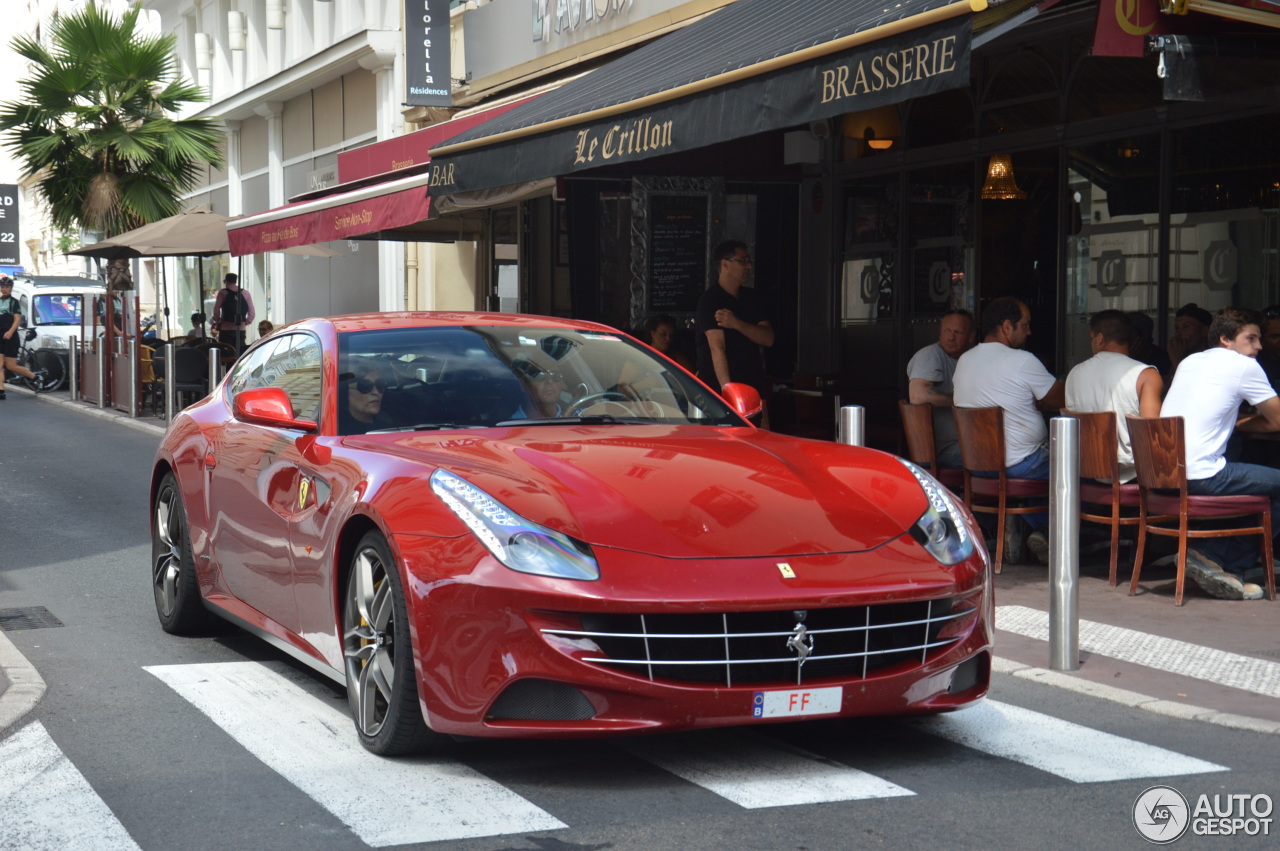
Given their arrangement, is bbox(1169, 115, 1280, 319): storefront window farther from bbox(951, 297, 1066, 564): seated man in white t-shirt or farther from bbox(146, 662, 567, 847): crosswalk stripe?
bbox(146, 662, 567, 847): crosswalk stripe

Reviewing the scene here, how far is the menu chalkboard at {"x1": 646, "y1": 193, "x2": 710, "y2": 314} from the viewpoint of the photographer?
1395cm

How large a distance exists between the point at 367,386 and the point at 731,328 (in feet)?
16.8

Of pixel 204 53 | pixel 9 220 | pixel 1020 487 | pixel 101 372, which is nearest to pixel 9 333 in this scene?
pixel 101 372

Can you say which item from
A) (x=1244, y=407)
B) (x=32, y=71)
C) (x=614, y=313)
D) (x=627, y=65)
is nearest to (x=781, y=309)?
(x=614, y=313)

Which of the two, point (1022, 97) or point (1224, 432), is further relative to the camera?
point (1022, 97)

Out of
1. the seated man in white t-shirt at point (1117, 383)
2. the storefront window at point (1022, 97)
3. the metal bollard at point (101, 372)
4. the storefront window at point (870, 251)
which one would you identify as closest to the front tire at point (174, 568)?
the seated man in white t-shirt at point (1117, 383)

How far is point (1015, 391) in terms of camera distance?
886cm

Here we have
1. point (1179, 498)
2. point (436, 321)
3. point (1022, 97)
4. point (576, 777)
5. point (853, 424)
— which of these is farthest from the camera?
point (1022, 97)

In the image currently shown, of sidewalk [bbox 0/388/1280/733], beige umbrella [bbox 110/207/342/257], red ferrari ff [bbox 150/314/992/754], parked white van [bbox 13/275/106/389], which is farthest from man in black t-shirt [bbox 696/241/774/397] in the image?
parked white van [bbox 13/275/106/389]

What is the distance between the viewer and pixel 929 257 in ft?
46.9

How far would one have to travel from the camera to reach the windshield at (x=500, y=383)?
5.54 m

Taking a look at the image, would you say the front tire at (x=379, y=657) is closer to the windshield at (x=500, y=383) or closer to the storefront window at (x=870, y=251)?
the windshield at (x=500, y=383)

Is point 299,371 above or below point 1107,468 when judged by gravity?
above

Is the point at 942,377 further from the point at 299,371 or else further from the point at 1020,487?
the point at 299,371
